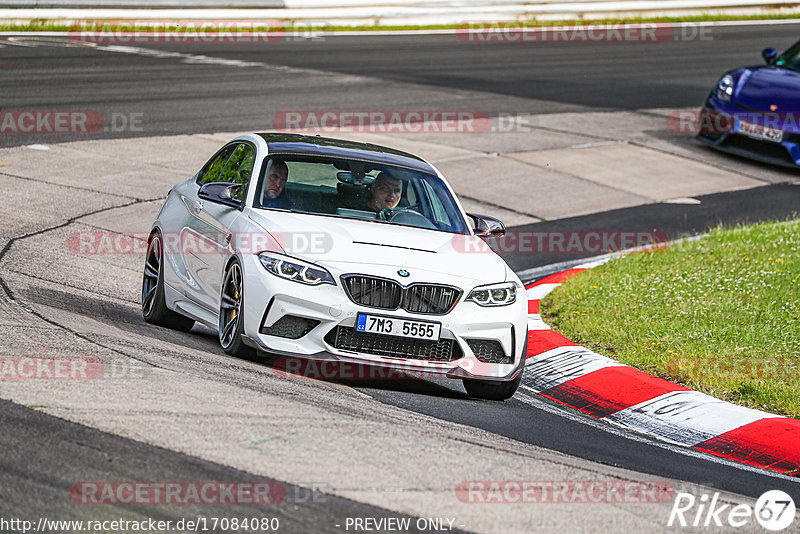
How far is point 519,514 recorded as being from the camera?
5.15m

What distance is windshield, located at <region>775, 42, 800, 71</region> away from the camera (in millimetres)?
18672

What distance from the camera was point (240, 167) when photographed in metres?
8.72

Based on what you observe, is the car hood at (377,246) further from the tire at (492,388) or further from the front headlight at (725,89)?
the front headlight at (725,89)

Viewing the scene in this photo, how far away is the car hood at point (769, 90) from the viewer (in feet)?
56.6

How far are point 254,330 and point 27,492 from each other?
8.69ft

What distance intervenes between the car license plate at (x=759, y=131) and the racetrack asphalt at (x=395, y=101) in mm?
643

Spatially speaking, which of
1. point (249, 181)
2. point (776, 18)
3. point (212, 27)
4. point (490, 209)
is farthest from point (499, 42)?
point (249, 181)

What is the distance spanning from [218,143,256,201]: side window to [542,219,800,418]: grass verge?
2.82 metres

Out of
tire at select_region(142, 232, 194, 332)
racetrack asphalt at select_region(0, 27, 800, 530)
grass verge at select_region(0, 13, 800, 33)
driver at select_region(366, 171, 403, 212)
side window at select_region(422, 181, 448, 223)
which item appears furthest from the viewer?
grass verge at select_region(0, 13, 800, 33)

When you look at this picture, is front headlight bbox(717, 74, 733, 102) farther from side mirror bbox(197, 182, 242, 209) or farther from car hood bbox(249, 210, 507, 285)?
side mirror bbox(197, 182, 242, 209)

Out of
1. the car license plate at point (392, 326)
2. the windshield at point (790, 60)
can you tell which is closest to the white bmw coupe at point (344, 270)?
the car license plate at point (392, 326)

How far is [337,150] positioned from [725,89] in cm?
1096

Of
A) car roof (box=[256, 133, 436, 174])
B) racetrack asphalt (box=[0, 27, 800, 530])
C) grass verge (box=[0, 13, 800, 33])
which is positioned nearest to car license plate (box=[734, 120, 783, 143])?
racetrack asphalt (box=[0, 27, 800, 530])

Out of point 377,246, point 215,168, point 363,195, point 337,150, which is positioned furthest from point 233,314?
point 215,168
